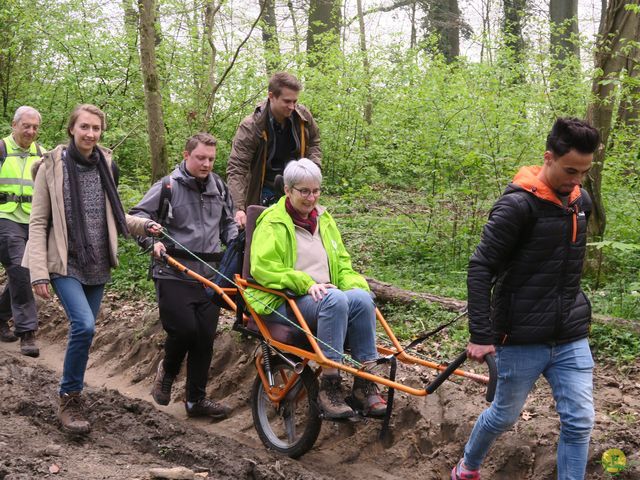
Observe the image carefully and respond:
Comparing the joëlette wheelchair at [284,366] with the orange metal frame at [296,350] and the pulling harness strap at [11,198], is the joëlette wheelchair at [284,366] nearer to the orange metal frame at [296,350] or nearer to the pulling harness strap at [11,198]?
the orange metal frame at [296,350]

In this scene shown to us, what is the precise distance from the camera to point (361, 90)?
15.1 meters

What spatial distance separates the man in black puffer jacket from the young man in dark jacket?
2892 millimetres

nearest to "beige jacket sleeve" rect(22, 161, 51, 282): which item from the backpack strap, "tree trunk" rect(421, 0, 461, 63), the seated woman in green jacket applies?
the backpack strap

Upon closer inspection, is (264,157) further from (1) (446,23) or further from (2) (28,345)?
(1) (446,23)

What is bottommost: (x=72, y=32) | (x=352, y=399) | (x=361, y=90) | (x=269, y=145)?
(x=352, y=399)

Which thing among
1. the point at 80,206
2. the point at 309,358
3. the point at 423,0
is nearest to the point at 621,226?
the point at 309,358

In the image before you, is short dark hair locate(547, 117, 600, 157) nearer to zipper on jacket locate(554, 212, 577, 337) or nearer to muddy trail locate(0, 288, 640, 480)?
zipper on jacket locate(554, 212, 577, 337)

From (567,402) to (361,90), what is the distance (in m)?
11.9

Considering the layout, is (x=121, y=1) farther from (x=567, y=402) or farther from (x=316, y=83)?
(x=567, y=402)

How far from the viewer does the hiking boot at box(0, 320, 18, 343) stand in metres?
8.45

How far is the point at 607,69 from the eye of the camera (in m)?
7.64

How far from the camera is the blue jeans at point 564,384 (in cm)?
389

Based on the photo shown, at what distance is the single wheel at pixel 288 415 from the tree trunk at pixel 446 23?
19866mm

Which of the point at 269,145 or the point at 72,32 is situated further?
the point at 72,32
